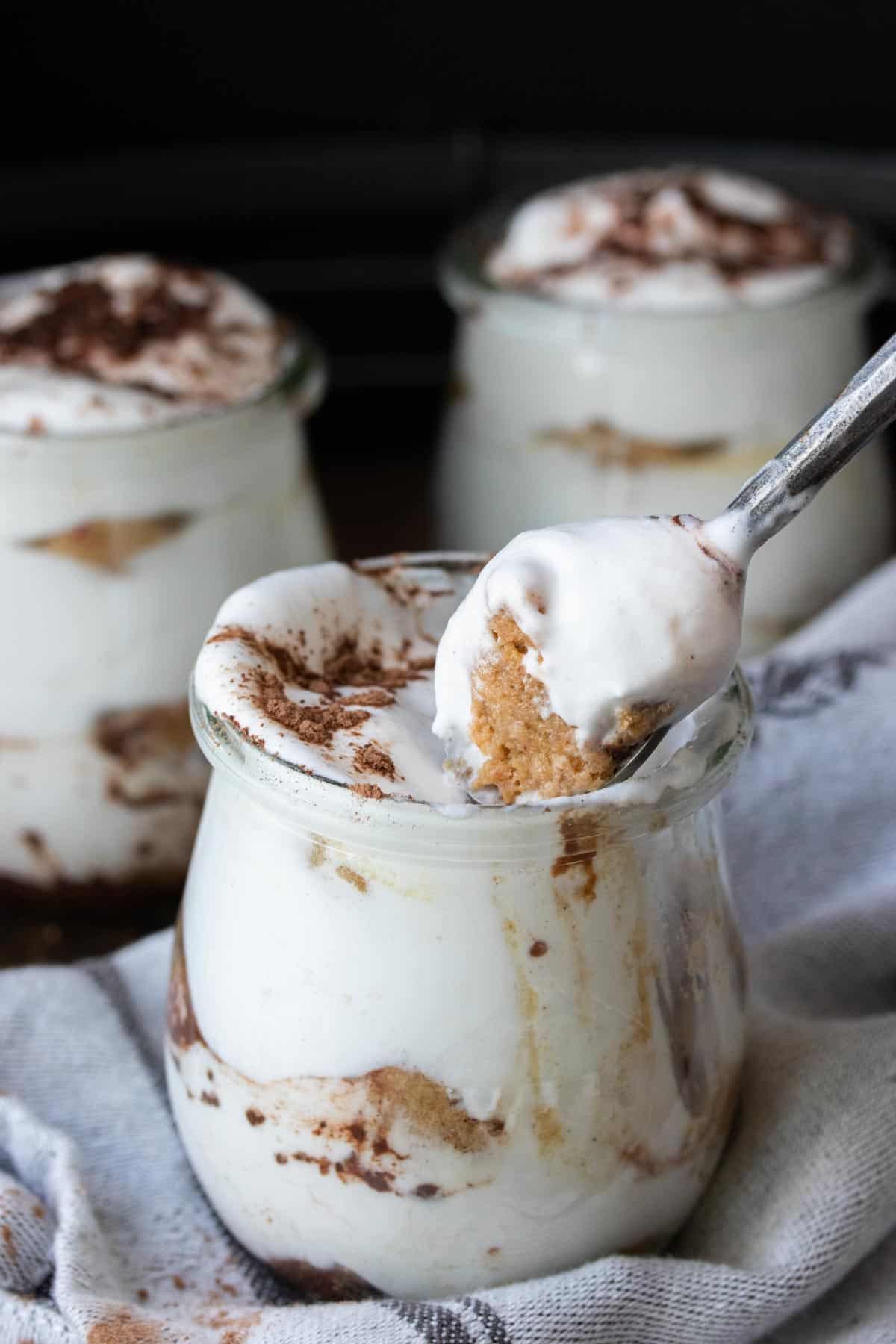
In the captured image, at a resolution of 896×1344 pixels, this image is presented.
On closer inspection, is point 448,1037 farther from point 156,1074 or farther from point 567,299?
point 567,299

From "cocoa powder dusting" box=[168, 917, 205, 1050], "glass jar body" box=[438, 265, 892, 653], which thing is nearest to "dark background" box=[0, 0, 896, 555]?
"glass jar body" box=[438, 265, 892, 653]

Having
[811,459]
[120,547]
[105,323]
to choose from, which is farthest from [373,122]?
[811,459]

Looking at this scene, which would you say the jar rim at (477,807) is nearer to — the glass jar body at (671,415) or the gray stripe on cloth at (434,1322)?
the gray stripe on cloth at (434,1322)

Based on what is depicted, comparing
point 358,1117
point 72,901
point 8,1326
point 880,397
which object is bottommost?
point 72,901

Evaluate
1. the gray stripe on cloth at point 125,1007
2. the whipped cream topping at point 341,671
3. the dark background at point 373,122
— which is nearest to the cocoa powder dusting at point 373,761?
the whipped cream topping at point 341,671

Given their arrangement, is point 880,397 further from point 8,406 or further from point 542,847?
point 8,406

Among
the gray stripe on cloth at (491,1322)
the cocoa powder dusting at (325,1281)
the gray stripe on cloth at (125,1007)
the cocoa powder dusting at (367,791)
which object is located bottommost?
the gray stripe on cloth at (125,1007)

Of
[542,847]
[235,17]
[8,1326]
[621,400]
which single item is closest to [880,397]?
[542,847]
